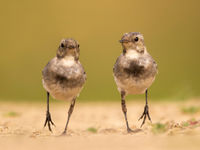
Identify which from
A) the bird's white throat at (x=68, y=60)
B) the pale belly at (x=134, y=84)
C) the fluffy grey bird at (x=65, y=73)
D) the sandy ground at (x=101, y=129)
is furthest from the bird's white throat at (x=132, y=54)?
the sandy ground at (x=101, y=129)

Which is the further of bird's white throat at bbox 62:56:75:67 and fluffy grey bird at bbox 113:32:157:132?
fluffy grey bird at bbox 113:32:157:132

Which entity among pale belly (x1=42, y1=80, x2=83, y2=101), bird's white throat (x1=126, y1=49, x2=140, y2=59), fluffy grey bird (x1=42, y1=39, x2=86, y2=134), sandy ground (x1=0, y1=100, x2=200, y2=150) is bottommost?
sandy ground (x1=0, y1=100, x2=200, y2=150)

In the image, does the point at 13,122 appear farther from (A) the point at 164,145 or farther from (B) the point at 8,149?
(A) the point at 164,145

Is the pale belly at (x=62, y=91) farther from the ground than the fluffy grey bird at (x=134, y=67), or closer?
closer

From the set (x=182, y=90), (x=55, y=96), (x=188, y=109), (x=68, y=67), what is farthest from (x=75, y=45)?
(x=182, y=90)

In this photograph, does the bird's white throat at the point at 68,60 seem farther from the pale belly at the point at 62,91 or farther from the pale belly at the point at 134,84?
the pale belly at the point at 134,84

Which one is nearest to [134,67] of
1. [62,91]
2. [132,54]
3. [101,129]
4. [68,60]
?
[132,54]

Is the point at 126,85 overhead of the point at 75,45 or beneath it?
beneath

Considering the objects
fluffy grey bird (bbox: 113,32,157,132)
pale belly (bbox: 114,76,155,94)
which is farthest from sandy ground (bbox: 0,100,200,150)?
fluffy grey bird (bbox: 113,32,157,132)

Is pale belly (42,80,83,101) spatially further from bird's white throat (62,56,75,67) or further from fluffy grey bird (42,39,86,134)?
bird's white throat (62,56,75,67)
